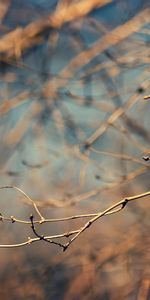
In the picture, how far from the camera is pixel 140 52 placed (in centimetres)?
193

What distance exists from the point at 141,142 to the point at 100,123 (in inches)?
6.0

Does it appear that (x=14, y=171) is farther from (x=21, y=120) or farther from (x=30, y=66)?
(x=30, y=66)

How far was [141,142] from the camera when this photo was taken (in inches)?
75.1

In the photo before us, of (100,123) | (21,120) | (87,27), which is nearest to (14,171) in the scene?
(21,120)

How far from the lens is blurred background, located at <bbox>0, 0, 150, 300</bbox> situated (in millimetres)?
1922

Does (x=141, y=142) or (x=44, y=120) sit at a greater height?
(x=44, y=120)

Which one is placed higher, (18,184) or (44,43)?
(44,43)

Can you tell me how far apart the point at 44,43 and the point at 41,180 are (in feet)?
1.55

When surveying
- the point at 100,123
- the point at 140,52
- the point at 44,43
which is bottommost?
the point at 100,123

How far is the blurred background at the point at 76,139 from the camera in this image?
1922 mm

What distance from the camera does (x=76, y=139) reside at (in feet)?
6.42

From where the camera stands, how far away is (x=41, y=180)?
198 centimetres

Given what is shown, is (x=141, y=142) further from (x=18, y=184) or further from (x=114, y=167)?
(x=18, y=184)

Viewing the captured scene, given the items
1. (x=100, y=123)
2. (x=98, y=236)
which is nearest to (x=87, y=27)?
(x=100, y=123)
